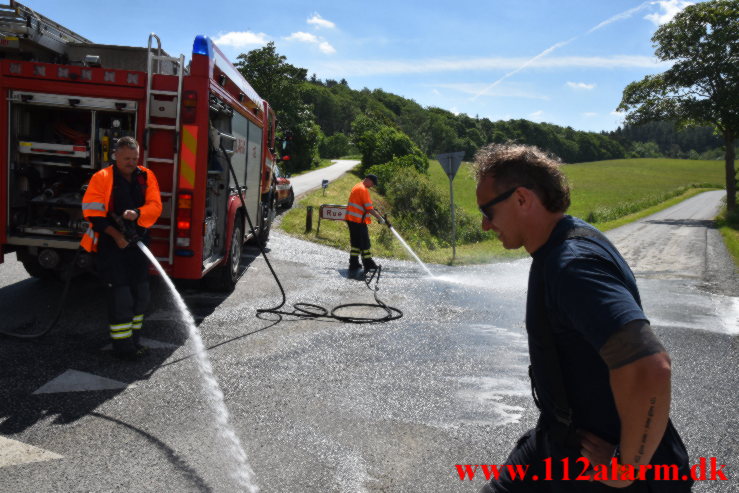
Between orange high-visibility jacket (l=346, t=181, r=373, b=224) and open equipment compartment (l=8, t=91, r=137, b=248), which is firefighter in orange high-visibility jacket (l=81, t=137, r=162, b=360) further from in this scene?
orange high-visibility jacket (l=346, t=181, r=373, b=224)

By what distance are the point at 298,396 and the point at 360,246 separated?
625 cm

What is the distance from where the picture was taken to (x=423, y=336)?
6.32 meters

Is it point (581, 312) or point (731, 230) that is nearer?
point (581, 312)

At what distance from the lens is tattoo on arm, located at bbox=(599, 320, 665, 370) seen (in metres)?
1.35

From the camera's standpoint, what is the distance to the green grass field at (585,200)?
1449 cm

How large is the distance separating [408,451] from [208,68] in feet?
14.5

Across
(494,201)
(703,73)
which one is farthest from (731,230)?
(494,201)

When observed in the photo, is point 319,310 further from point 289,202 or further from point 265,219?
point 289,202

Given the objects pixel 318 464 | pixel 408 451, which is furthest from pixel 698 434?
pixel 318 464

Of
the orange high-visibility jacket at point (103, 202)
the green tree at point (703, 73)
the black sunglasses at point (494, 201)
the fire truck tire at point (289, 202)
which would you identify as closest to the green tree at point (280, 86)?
the fire truck tire at point (289, 202)

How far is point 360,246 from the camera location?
10.5 m

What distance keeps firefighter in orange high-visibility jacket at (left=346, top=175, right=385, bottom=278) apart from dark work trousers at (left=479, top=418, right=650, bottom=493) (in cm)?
826

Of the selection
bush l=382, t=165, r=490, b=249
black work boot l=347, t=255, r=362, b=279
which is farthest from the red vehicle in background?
black work boot l=347, t=255, r=362, b=279

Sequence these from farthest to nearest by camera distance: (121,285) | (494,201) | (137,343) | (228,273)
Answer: (228,273) < (137,343) < (121,285) < (494,201)
